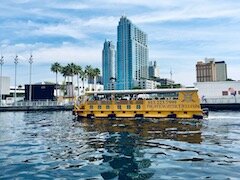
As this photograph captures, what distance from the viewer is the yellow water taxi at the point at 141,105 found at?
120 feet

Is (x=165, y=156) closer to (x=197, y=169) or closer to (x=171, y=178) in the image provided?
(x=197, y=169)

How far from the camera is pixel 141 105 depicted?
125ft

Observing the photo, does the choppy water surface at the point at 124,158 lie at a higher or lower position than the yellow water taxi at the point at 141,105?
lower

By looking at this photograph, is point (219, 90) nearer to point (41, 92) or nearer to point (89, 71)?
point (89, 71)

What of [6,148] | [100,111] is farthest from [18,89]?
[6,148]

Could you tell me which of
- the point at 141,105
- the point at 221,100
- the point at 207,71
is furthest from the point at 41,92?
the point at 207,71

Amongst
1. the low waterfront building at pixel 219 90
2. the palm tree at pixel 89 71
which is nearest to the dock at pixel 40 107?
the palm tree at pixel 89 71

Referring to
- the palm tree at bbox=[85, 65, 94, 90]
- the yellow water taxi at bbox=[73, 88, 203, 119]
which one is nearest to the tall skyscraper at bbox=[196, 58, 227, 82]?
the palm tree at bbox=[85, 65, 94, 90]

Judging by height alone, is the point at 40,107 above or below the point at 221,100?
below

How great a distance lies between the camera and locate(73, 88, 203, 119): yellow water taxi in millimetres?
36500

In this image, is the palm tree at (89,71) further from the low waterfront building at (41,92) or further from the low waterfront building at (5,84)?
the low waterfront building at (5,84)

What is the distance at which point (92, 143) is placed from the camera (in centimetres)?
1819

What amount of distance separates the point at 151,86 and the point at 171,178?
176 meters

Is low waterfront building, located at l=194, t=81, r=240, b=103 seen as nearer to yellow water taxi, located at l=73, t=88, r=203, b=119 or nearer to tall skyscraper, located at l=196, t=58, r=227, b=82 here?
yellow water taxi, located at l=73, t=88, r=203, b=119
